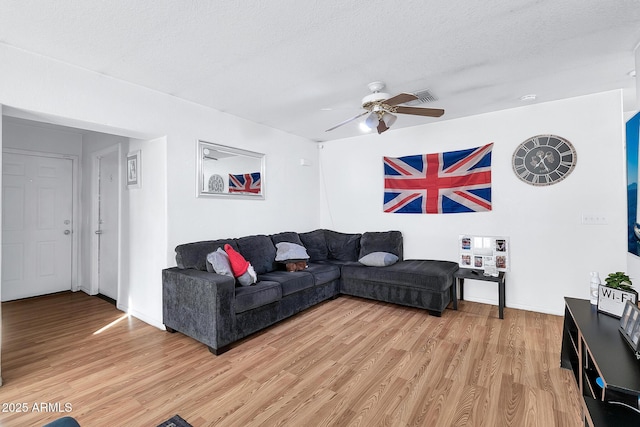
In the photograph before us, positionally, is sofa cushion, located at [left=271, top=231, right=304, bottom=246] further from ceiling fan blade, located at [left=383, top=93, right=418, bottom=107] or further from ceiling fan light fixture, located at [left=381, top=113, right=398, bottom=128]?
ceiling fan blade, located at [left=383, top=93, right=418, bottom=107]

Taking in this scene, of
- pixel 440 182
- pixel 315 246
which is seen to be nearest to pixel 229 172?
pixel 315 246

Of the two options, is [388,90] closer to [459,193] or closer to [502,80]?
[502,80]

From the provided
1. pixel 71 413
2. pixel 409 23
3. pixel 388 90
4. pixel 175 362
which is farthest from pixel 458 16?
pixel 71 413

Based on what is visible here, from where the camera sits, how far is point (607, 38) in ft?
7.23

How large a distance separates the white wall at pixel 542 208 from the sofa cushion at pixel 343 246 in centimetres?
64

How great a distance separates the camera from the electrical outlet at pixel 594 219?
3250mm

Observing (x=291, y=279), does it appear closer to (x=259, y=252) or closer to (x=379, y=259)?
(x=259, y=252)

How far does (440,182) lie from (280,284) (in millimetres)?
2687

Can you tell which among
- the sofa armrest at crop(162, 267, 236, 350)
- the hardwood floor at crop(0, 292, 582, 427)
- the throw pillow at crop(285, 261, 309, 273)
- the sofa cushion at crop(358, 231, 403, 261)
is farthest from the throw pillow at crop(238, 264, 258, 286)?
the sofa cushion at crop(358, 231, 403, 261)

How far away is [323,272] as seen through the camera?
12.8ft

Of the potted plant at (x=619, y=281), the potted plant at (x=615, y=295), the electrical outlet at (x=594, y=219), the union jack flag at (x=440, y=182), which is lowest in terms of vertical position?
the potted plant at (x=615, y=295)

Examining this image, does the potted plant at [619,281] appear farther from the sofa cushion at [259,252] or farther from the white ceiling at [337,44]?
the sofa cushion at [259,252]

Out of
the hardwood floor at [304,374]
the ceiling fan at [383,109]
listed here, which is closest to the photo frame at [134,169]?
the hardwood floor at [304,374]

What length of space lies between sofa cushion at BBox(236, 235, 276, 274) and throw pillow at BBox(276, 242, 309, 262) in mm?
78
